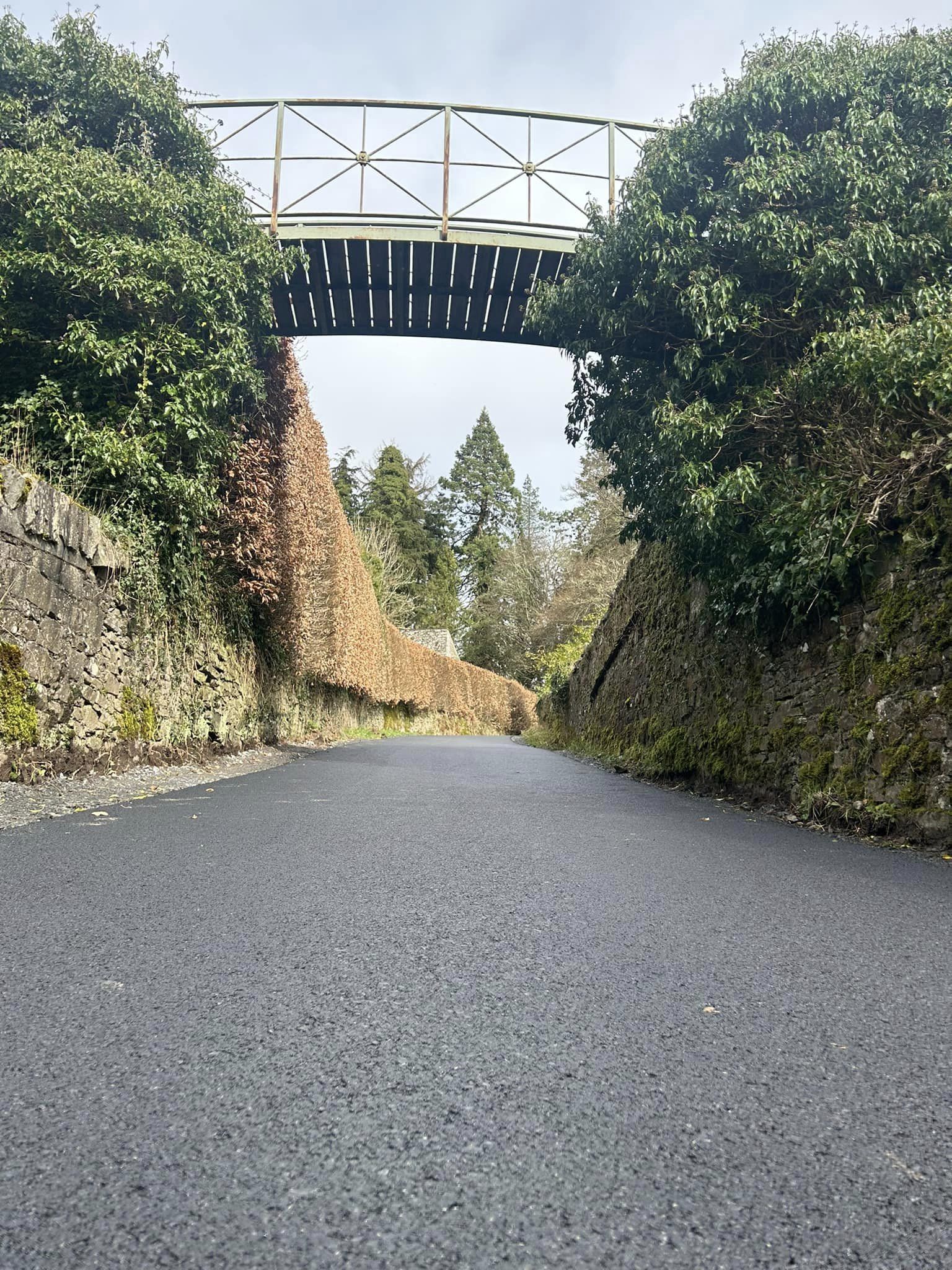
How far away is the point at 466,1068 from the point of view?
→ 1791mm

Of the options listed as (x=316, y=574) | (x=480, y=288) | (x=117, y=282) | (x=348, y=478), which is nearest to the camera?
(x=117, y=282)

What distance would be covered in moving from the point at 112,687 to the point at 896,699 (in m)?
7.48

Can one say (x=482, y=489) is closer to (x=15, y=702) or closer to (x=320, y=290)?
(x=320, y=290)

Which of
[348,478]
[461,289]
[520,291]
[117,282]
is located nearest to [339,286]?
[461,289]

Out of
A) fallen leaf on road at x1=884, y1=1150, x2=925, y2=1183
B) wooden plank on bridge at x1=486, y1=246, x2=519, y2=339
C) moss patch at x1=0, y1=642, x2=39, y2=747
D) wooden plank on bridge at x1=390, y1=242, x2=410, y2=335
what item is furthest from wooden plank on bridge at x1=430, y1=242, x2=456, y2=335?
fallen leaf on road at x1=884, y1=1150, x2=925, y2=1183

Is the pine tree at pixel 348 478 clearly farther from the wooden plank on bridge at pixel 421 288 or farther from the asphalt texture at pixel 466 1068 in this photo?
the asphalt texture at pixel 466 1068

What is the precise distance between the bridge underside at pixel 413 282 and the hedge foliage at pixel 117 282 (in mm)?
2143

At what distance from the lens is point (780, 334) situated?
296 inches

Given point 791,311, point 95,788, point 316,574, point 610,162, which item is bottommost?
point 95,788

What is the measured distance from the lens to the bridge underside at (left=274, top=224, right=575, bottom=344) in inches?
458

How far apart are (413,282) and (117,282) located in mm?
5913

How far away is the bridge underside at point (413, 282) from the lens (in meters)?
11.6

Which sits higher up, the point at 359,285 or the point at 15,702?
the point at 359,285

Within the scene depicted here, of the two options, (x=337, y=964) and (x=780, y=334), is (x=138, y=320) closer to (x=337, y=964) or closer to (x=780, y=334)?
(x=780, y=334)
